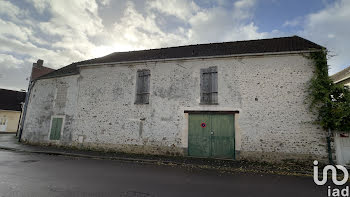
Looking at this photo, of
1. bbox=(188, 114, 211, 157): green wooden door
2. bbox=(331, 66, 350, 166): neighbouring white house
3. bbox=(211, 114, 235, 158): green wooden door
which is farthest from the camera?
bbox=(188, 114, 211, 157): green wooden door

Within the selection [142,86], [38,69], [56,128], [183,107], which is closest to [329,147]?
[183,107]

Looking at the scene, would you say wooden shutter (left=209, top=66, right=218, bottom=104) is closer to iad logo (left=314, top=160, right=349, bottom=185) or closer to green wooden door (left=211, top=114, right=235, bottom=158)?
green wooden door (left=211, top=114, right=235, bottom=158)

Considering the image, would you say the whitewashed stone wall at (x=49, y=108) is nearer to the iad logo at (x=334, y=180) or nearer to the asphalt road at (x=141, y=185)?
the asphalt road at (x=141, y=185)

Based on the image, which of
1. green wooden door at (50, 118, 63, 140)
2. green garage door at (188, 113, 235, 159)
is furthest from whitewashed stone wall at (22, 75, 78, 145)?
green garage door at (188, 113, 235, 159)

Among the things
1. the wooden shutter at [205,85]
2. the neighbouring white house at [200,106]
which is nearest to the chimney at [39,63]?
the neighbouring white house at [200,106]

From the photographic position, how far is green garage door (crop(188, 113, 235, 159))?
9.06m

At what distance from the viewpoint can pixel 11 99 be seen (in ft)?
81.4

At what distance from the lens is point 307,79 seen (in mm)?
8523

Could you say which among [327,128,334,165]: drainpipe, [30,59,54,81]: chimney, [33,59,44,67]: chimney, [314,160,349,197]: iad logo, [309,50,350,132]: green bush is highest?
[33,59,44,67]: chimney

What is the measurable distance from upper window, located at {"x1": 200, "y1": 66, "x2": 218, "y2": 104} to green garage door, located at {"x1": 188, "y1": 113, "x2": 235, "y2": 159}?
0.85 metres

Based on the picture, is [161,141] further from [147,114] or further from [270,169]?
[270,169]

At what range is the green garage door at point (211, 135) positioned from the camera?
9.06 meters

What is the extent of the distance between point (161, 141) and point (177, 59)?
4961mm

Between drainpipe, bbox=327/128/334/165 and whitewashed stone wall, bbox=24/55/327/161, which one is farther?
whitewashed stone wall, bbox=24/55/327/161
